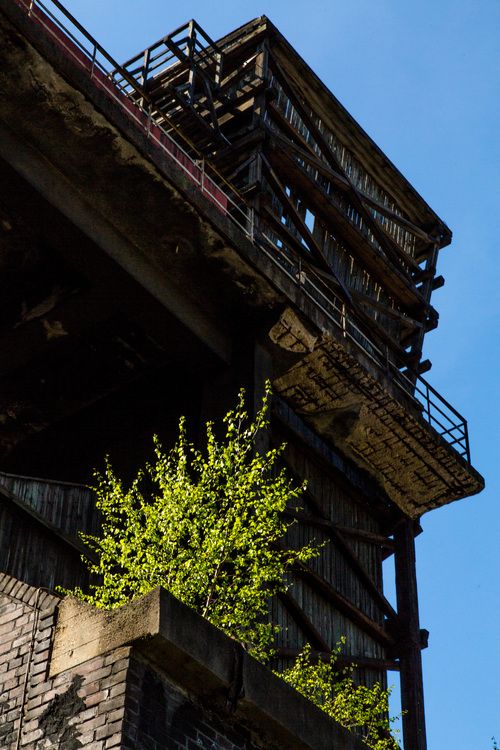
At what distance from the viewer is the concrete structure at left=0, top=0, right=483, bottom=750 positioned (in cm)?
1903

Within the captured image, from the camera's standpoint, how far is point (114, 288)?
20.2 meters

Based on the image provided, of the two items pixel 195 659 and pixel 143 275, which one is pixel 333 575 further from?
pixel 195 659

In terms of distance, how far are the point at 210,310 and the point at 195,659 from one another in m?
12.5

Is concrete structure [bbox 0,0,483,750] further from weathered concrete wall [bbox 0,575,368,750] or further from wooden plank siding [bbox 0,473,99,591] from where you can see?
weathered concrete wall [bbox 0,575,368,750]

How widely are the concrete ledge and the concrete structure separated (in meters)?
8.15

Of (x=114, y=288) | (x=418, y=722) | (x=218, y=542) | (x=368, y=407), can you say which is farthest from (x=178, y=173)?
(x=418, y=722)

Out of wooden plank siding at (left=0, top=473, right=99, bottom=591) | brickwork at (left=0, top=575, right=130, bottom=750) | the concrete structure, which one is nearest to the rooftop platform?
the concrete structure

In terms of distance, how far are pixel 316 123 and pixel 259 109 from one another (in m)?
2.82

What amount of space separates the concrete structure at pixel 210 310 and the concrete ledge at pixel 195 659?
321 inches

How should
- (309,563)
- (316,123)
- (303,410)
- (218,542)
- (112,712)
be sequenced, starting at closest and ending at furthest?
1. (112,712)
2. (218,542)
3. (309,563)
4. (303,410)
5. (316,123)

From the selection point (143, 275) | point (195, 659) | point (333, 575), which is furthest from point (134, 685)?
point (333, 575)

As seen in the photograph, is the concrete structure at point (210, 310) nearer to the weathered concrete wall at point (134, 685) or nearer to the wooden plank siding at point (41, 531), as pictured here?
the wooden plank siding at point (41, 531)

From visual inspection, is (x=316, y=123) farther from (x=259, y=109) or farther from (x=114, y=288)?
(x=114, y=288)

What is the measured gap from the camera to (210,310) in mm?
21656
